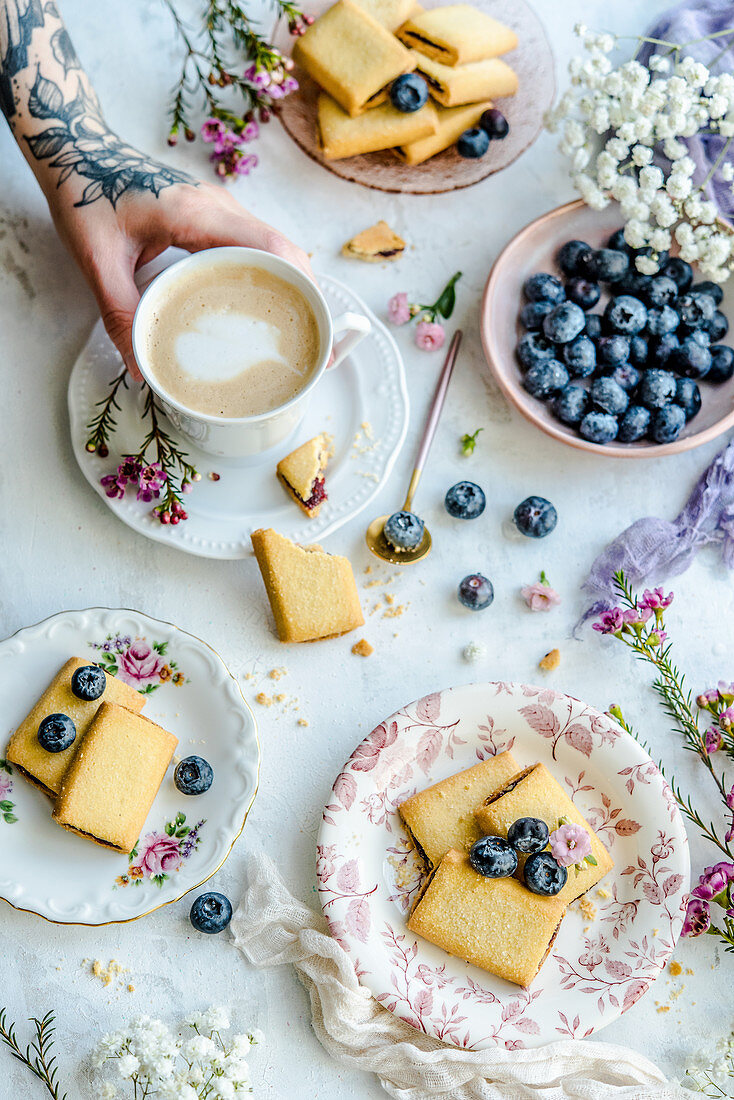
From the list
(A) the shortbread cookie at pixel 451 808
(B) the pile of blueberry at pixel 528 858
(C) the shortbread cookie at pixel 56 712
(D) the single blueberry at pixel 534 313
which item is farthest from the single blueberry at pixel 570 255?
(C) the shortbread cookie at pixel 56 712

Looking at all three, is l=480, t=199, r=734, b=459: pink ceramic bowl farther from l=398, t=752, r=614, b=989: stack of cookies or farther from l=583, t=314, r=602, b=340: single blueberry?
l=398, t=752, r=614, b=989: stack of cookies

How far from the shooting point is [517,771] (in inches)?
67.0

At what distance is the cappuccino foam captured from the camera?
1535 millimetres

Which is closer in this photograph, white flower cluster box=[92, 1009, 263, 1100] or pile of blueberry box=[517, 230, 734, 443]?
white flower cluster box=[92, 1009, 263, 1100]

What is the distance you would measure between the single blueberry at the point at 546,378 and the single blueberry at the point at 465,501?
0.73ft

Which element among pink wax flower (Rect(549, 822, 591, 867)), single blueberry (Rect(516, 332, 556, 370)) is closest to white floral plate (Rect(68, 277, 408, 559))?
single blueberry (Rect(516, 332, 556, 370))

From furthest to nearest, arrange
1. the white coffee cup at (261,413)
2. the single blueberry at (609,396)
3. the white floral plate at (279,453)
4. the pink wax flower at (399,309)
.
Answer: the pink wax flower at (399,309)
the single blueberry at (609,396)
the white floral plate at (279,453)
the white coffee cup at (261,413)

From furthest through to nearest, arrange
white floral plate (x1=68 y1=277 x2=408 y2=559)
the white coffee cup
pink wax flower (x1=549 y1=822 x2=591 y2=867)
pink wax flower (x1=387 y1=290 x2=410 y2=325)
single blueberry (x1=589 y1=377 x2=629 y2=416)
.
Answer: pink wax flower (x1=387 y1=290 x2=410 y2=325)
single blueberry (x1=589 y1=377 x2=629 y2=416)
white floral plate (x1=68 y1=277 x2=408 y2=559)
pink wax flower (x1=549 y1=822 x2=591 y2=867)
the white coffee cup

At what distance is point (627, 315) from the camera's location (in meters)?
1.85

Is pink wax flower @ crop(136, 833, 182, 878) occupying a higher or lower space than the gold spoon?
lower

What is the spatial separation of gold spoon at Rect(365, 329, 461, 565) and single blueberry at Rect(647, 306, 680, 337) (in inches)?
14.9

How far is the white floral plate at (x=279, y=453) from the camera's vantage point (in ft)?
5.60

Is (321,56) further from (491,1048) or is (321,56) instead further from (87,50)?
(491,1048)

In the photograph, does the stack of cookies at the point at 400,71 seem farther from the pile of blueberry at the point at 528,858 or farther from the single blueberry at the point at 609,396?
the pile of blueberry at the point at 528,858
